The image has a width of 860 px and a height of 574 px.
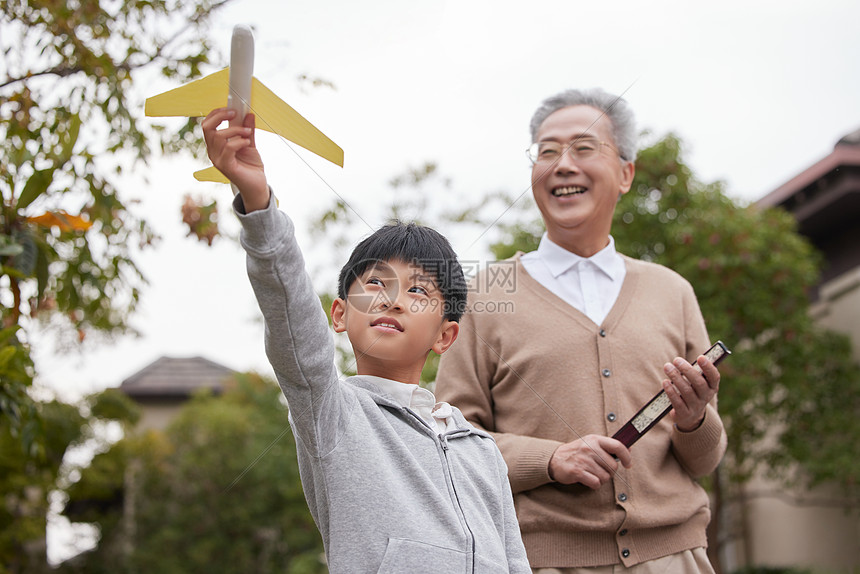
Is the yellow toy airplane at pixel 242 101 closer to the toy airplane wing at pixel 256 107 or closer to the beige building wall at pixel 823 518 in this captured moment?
the toy airplane wing at pixel 256 107

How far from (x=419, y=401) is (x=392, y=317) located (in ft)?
0.67

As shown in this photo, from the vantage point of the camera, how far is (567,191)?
2.43 m

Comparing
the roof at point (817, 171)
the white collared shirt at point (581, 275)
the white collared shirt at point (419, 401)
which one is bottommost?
the white collared shirt at point (419, 401)

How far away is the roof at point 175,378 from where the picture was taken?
15.8m

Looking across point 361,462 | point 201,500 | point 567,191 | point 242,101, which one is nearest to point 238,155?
point 242,101

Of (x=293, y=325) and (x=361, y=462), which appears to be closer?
(x=293, y=325)

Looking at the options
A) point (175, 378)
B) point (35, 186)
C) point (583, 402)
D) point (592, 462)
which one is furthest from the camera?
point (175, 378)

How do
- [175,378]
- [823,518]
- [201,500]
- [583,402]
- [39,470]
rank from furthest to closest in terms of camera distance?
[175,378] < [201,500] < [39,470] < [823,518] < [583,402]

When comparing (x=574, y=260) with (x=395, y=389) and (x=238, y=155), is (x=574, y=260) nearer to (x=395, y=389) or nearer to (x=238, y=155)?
(x=395, y=389)

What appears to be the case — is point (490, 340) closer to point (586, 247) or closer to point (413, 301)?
point (586, 247)

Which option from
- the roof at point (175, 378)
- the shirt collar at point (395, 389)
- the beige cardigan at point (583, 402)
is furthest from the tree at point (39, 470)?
the shirt collar at point (395, 389)

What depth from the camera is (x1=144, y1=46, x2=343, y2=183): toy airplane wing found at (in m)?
1.27

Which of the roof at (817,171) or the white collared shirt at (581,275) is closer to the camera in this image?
the white collared shirt at (581,275)

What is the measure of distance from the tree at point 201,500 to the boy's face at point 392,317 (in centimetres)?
1034
